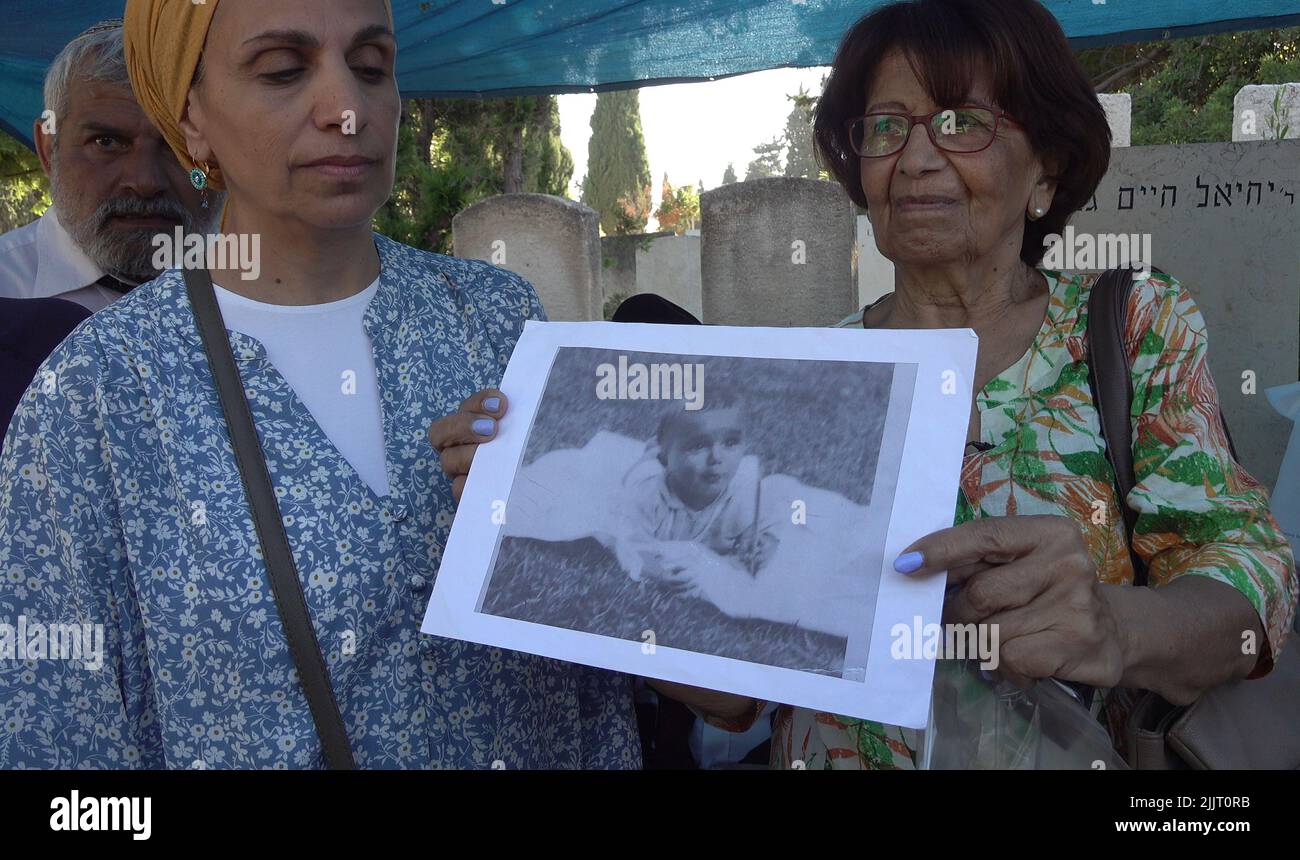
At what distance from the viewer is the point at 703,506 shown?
1372 millimetres

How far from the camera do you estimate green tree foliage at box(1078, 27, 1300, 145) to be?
42.5ft

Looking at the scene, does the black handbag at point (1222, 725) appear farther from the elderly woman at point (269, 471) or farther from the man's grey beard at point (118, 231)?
the man's grey beard at point (118, 231)

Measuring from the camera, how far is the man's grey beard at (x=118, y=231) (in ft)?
9.79

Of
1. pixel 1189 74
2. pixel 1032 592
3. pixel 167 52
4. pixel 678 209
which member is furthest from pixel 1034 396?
pixel 678 209

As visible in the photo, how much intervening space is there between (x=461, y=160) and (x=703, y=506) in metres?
12.0

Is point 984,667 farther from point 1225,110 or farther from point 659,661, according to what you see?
point 1225,110

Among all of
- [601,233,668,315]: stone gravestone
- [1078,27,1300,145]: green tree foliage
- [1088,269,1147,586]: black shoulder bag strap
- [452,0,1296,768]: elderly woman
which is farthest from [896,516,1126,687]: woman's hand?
[1078,27,1300,145]: green tree foliage

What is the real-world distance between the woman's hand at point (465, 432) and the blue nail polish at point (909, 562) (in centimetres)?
64

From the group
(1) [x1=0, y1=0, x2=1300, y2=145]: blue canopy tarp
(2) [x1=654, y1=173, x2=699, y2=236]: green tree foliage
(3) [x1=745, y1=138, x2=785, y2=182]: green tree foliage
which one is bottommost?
(1) [x1=0, y1=0, x2=1300, y2=145]: blue canopy tarp

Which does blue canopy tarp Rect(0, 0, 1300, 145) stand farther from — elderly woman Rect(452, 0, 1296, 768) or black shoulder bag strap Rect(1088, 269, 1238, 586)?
black shoulder bag strap Rect(1088, 269, 1238, 586)

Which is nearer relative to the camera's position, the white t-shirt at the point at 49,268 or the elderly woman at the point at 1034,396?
the elderly woman at the point at 1034,396

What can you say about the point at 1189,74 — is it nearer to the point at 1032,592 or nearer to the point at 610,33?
the point at 610,33

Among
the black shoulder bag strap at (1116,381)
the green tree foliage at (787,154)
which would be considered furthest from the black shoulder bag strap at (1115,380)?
the green tree foliage at (787,154)

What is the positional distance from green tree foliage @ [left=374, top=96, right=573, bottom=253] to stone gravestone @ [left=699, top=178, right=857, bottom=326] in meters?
2.72
